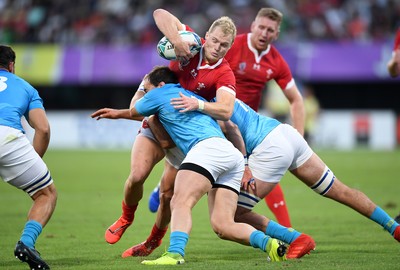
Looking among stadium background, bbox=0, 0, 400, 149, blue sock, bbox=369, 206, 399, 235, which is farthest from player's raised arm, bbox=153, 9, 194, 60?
stadium background, bbox=0, 0, 400, 149

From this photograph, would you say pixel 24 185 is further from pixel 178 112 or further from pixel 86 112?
pixel 86 112

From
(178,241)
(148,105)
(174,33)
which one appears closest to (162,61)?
(174,33)

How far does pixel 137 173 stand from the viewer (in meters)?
7.80

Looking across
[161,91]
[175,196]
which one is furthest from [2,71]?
[175,196]

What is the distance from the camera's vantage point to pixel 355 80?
26.3 meters

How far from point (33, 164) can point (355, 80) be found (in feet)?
67.8

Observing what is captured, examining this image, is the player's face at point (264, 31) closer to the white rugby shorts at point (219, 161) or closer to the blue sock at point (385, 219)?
the blue sock at point (385, 219)

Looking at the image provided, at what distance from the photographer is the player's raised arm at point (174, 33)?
23.8 feet

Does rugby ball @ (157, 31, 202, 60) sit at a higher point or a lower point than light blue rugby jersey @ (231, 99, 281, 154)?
higher

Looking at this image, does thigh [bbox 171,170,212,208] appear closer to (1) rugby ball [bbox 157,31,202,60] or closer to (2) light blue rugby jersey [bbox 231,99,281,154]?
(2) light blue rugby jersey [bbox 231,99,281,154]

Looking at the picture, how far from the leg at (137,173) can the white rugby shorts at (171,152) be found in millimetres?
44

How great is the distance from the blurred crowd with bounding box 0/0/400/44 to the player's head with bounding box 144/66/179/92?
1843 cm

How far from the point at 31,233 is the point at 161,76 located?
1.84 meters

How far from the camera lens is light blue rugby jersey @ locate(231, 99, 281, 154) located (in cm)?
746
